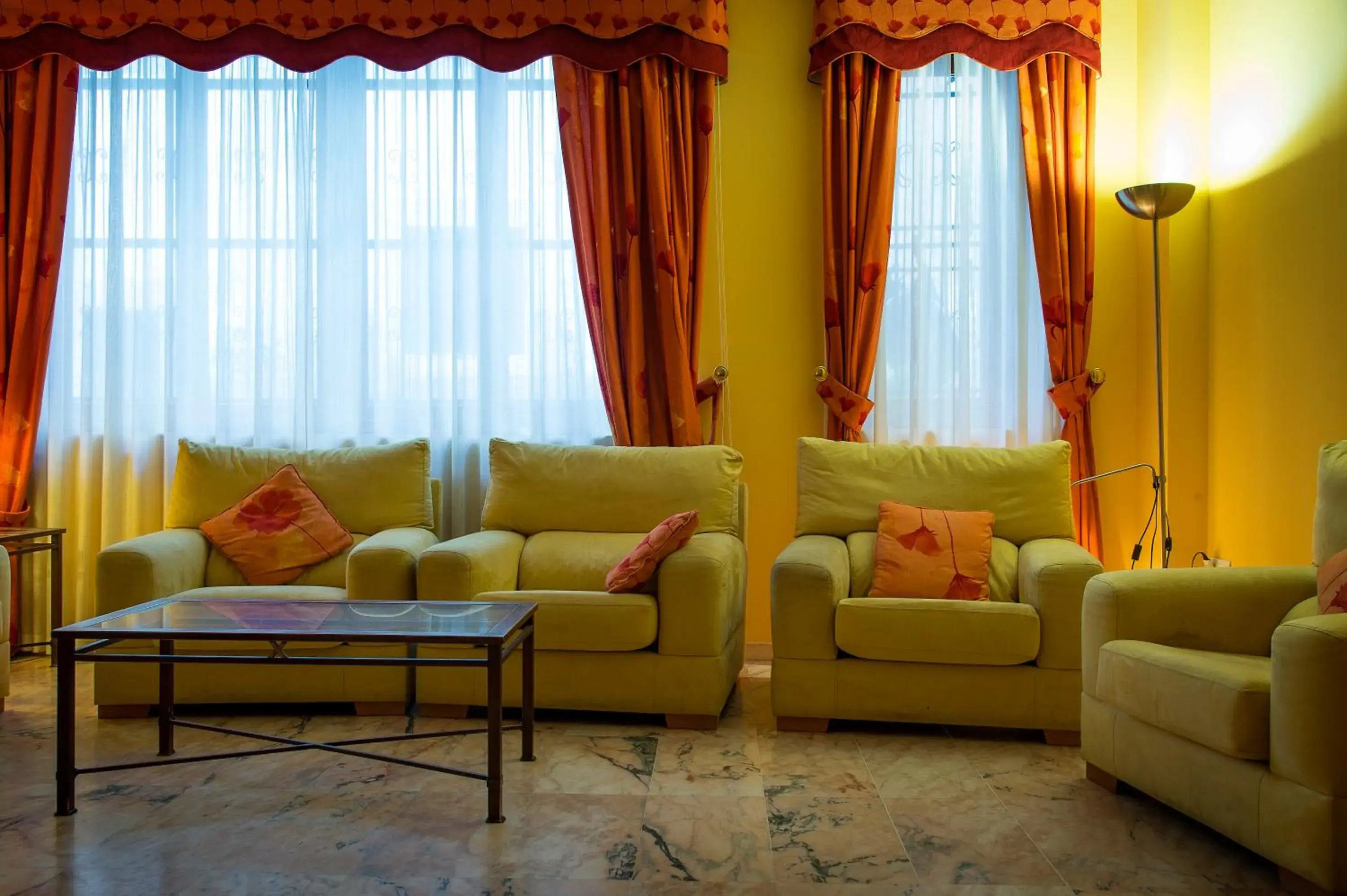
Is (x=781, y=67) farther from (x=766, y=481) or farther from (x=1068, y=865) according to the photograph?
(x=1068, y=865)

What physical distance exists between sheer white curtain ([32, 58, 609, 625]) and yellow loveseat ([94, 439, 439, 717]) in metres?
0.44

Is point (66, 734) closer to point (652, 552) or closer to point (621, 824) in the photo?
point (621, 824)

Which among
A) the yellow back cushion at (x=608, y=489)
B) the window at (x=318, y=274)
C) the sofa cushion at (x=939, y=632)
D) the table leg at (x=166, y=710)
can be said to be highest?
the window at (x=318, y=274)

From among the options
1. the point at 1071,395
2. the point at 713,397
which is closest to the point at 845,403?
the point at 713,397

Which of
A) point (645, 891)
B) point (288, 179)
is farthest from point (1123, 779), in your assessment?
point (288, 179)

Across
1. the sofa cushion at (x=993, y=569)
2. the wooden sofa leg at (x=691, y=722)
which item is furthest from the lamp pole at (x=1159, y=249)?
the wooden sofa leg at (x=691, y=722)

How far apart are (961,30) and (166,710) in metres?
3.81

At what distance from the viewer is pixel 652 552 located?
11.2 feet

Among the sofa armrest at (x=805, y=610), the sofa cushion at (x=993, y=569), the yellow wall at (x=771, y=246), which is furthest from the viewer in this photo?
the yellow wall at (x=771, y=246)

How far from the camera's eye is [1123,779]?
2.74m

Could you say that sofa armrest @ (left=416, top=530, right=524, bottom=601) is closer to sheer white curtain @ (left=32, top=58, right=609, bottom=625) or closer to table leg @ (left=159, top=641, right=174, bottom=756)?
table leg @ (left=159, top=641, right=174, bottom=756)

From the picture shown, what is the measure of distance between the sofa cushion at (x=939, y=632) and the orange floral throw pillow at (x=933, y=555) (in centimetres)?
23

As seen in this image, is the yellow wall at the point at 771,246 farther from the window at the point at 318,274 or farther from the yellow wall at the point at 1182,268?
the window at the point at 318,274

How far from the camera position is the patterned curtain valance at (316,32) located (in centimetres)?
448
